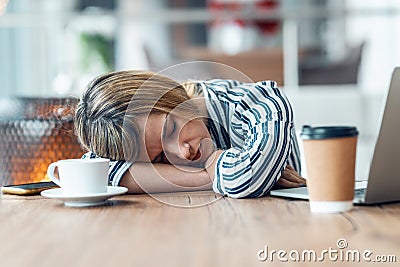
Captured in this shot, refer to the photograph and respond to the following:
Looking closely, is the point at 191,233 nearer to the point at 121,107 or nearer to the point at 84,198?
the point at 84,198

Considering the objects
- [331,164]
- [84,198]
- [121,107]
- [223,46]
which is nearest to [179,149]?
[121,107]

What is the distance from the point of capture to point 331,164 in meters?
0.90

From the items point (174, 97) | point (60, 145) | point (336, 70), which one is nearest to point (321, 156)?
point (174, 97)

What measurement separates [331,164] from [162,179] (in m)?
0.39

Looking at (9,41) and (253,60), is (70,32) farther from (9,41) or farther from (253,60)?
(253,60)

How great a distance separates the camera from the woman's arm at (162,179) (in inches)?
47.9

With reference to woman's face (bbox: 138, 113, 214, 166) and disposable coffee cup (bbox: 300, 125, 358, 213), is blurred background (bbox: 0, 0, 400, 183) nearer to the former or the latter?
woman's face (bbox: 138, 113, 214, 166)

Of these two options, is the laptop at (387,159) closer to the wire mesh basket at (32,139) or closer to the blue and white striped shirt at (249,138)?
the blue and white striped shirt at (249,138)

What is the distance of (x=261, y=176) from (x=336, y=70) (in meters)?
4.35

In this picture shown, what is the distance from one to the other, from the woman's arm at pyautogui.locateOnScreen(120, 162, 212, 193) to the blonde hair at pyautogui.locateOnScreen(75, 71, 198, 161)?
31 mm

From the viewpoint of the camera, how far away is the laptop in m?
0.94

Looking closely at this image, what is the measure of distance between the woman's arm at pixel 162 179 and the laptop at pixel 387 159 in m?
0.31

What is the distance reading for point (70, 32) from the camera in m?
5.07

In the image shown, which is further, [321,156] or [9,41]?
[9,41]
